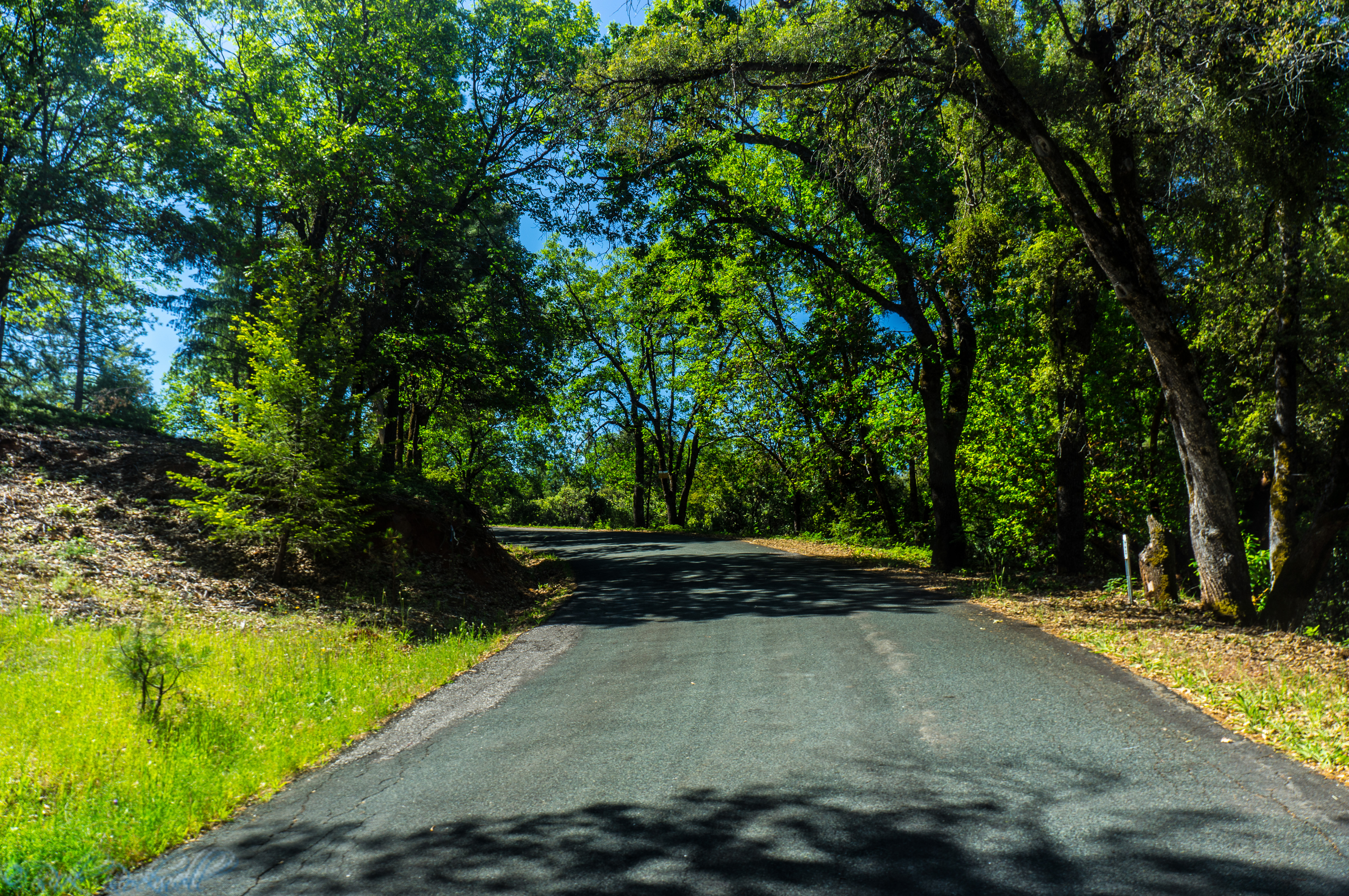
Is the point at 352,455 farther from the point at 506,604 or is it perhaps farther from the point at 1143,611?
the point at 1143,611

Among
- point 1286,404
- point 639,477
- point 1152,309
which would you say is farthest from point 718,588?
point 639,477

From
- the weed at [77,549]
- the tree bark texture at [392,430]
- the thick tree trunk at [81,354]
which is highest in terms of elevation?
the thick tree trunk at [81,354]

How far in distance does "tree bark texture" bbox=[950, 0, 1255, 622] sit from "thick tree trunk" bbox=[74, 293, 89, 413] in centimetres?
3184

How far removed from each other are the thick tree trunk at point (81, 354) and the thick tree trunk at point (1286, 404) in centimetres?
3541

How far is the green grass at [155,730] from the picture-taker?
3814 millimetres

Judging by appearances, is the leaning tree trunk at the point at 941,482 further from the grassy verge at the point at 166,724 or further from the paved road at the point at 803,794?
the grassy verge at the point at 166,724

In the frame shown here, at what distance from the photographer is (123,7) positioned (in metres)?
15.0

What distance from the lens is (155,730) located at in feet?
17.6

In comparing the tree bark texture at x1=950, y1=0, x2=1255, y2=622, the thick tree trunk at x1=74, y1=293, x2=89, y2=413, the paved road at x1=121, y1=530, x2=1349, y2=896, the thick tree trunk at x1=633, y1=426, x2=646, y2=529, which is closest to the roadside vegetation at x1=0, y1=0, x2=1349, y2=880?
the tree bark texture at x1=950, y1=0, x2=1255, y2=622

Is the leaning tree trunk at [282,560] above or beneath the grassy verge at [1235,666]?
above

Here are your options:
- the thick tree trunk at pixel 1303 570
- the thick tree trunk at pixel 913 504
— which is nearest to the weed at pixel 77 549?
the thick tree trunk at pixel 1303 570

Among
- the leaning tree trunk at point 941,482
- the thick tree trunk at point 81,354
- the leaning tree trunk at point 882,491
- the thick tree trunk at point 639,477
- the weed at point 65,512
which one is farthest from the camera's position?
the thick tree trunk at point 639,477

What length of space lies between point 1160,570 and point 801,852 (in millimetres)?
9350

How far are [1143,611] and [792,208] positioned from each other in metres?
12.8
